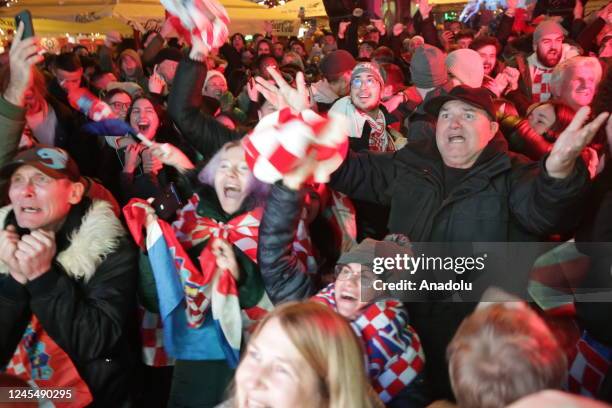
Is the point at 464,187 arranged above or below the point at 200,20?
below

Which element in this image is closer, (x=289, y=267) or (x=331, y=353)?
(x=331, y=353)

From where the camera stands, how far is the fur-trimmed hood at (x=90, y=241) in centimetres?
256

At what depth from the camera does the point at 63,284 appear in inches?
95.7

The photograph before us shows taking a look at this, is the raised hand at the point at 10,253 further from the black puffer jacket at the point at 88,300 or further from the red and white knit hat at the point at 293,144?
the red and white knit hat at the point at 293,144

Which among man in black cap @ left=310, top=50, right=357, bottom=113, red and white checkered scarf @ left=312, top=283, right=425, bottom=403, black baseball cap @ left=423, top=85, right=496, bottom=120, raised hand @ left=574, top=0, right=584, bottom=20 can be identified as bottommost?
red and white checkered scarf @ left=312, top=283, right=425, bottom=403

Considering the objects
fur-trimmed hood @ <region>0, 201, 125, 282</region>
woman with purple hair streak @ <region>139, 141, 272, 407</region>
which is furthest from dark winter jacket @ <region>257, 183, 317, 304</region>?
fur-trimmed hood @ <region>0, 201, 125, 282</region>

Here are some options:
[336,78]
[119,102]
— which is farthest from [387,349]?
[336,78]

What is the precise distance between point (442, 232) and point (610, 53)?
169 inches

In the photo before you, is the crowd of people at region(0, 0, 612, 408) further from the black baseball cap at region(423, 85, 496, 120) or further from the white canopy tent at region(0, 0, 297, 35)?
the white canopy tent at region(0, 0, 297, 35)

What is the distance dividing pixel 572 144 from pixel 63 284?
1941 millimetres

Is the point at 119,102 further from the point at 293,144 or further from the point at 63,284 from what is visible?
the point at 293,144

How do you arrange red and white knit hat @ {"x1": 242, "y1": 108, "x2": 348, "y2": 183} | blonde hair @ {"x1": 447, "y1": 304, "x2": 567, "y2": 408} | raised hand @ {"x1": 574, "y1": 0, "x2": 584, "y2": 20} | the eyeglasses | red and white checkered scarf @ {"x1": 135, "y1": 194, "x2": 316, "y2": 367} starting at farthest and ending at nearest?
raised hand @ {"x1": 574, "y1": 0, "x2": 584, "y2": 20}
the eyeglasses
red and white checkered scarf @ {"x1": 135, "y1": 194, "x2": 316, "y2": 367}
red and white knit hat @ {"x1": 242, "y1": 108, "x2": 348, "y2": 183}
blonde hair @ {"x1": 447, "y1": 304, "x2": 567, "y2": 408}

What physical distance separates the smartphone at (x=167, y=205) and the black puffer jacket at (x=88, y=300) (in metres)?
0.35

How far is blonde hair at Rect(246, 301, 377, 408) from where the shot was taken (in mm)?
1778
